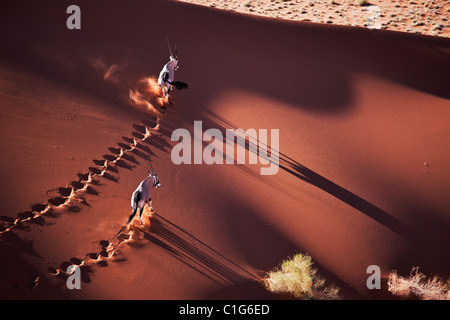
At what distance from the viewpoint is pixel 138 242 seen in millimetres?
7258

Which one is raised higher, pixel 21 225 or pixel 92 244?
pixel 21 225

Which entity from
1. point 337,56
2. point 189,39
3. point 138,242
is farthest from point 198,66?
point 138,242

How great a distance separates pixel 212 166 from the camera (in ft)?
29.8

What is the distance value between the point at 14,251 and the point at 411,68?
1631 cm

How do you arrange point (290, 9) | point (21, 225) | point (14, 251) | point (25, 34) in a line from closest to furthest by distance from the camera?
point (14, 251), point (21, 225), point (25, 34), point (290, 9)

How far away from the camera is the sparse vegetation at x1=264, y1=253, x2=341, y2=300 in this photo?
6668mm

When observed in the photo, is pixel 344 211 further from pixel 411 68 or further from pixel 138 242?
pixel 411 68

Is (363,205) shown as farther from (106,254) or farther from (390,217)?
(106,254)

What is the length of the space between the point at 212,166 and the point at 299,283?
427cm

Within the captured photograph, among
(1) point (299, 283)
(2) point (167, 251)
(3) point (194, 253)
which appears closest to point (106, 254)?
(2) point (167, 251)

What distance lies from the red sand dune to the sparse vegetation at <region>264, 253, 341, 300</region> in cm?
36

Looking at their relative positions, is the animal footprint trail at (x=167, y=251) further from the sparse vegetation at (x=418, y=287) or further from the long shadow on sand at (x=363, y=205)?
the sparse vegetation at (x=418, y=287)

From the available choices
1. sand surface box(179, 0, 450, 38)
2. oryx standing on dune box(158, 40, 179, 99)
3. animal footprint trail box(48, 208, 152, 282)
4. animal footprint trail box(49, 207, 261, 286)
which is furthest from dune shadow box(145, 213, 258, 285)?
sand surface box(179, 0, 450, 38)

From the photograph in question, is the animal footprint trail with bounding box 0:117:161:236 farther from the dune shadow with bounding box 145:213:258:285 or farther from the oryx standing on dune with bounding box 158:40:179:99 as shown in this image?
the dune shadow with bounding box 145:213:258:285
